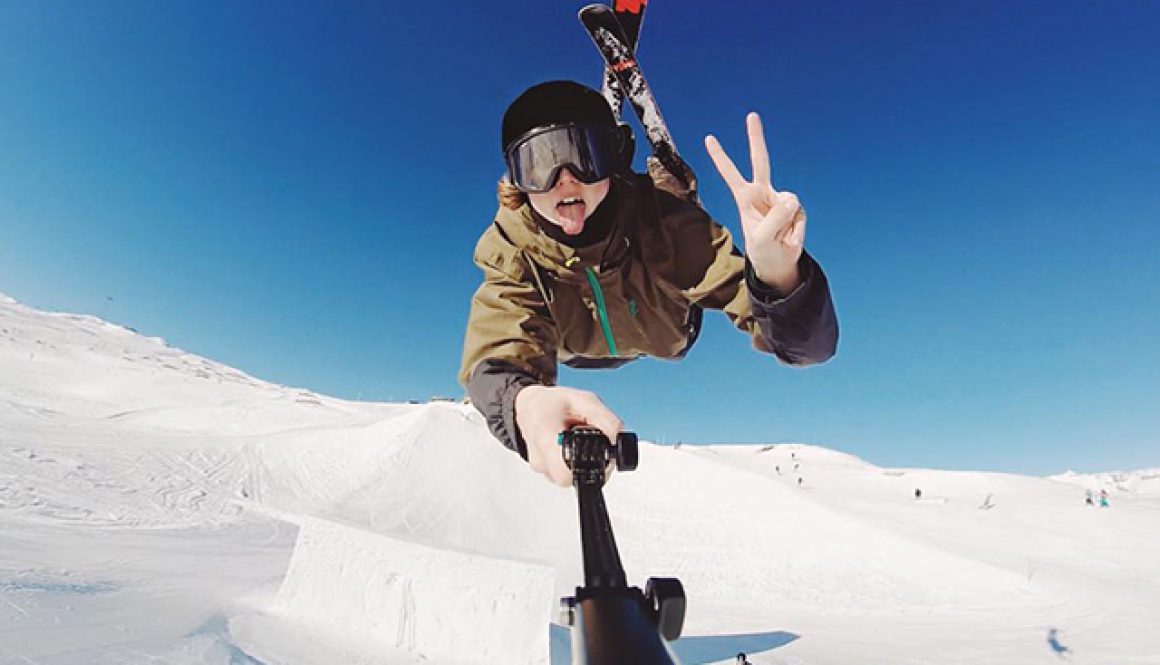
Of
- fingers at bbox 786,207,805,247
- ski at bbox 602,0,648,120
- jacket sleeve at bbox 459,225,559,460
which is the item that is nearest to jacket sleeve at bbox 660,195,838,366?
fingers at bbox 786,207,805,247

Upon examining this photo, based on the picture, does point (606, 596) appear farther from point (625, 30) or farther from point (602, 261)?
point (625, 30)

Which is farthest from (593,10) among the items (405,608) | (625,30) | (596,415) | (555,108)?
(405,608)

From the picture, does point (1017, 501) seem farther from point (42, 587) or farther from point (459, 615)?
point (42, 587)

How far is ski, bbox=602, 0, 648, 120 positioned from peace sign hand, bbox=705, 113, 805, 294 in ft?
5.21

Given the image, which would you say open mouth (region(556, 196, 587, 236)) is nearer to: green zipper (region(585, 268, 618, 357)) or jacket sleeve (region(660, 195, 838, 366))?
green zipper (region(585, 268, 618, 357))

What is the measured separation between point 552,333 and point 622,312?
0.33m

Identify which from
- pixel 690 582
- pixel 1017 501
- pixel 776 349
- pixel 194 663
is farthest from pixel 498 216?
pixel 1017 501

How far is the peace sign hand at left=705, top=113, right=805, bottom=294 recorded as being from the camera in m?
1.82

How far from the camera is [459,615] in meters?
10.6

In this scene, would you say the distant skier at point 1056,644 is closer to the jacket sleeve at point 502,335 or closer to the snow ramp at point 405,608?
the snow ramp at point 405,608

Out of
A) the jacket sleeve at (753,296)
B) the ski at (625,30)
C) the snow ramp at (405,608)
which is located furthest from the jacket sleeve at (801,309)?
the snow ramp at (405,608)

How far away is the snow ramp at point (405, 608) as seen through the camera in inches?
404

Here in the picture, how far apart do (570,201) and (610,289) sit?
45 cm

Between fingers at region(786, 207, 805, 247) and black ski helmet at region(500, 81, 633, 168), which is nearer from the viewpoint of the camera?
fingers at region(786, 207, 805, 247)
